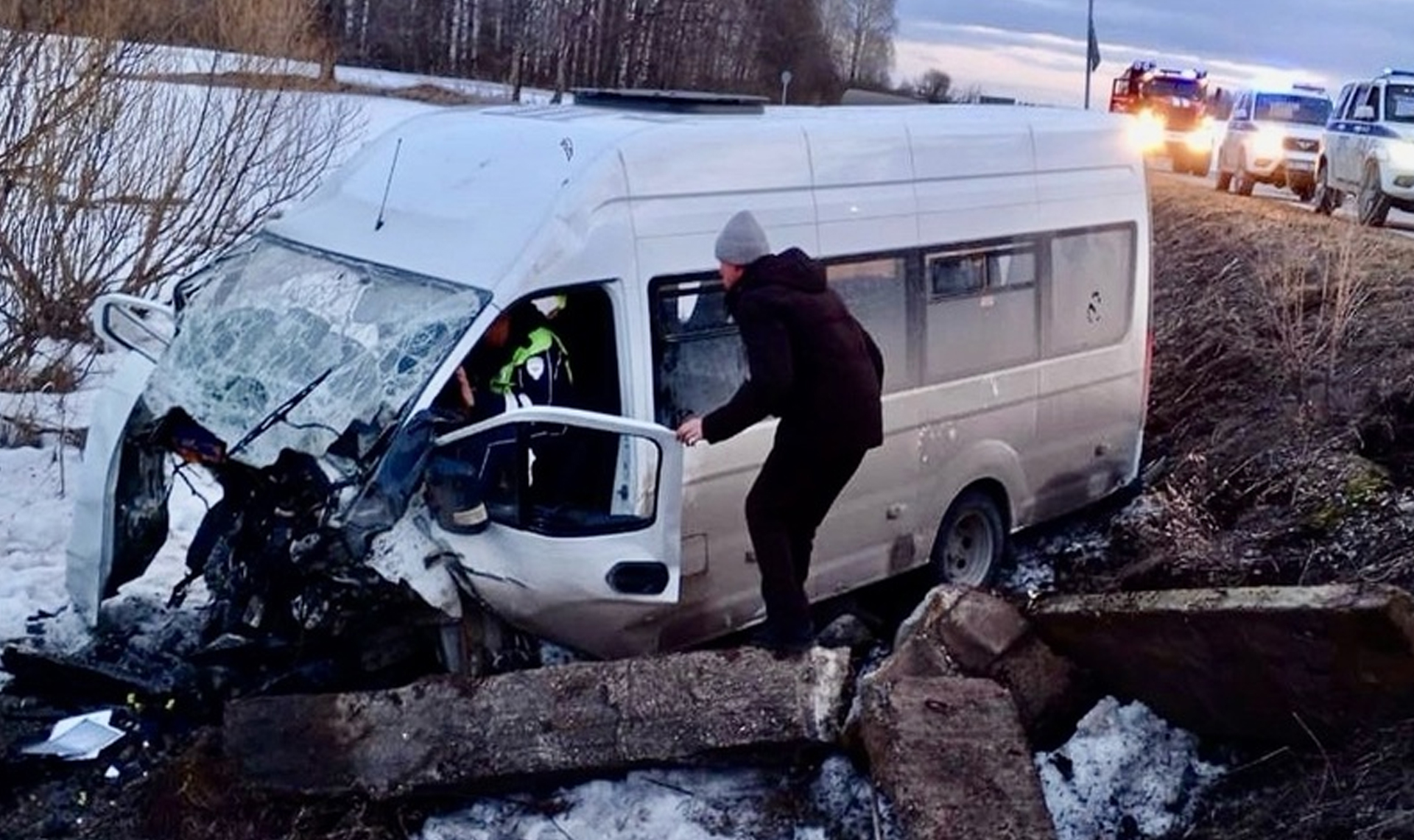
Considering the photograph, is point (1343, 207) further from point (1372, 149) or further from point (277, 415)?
point (277, 415)

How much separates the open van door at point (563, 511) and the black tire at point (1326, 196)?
15515 millimetres

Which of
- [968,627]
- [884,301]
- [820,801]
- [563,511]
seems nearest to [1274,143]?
[884,301]

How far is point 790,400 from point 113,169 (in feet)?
27.5

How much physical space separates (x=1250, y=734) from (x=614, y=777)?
2.23 meters

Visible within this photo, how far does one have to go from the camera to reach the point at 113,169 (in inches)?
480

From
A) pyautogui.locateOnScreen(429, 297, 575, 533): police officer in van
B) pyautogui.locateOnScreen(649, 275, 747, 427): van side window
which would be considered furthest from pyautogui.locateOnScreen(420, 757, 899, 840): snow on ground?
pyautogui.locateOnScreen(649, 275, 747, 427): van side window

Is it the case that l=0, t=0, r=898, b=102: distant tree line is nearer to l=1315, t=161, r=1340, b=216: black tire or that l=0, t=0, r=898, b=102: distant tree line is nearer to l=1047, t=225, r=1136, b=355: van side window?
l=1315, t=161, r=1340, b=216: black tire

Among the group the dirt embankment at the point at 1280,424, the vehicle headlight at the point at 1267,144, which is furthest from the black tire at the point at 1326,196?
the dirt embankment at the point at 1280,424

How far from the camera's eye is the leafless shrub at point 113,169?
11016 millimetres

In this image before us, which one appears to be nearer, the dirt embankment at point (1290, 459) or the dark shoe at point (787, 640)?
the dirt embankment at point (1290, 459)

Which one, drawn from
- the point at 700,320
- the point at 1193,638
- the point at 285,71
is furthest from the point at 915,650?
the point at 285,71

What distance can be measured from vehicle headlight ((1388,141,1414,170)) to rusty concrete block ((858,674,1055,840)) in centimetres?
1348

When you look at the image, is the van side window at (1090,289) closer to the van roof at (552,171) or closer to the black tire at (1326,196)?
the van roof at (552,171)

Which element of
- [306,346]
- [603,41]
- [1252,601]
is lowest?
[1252,601]
